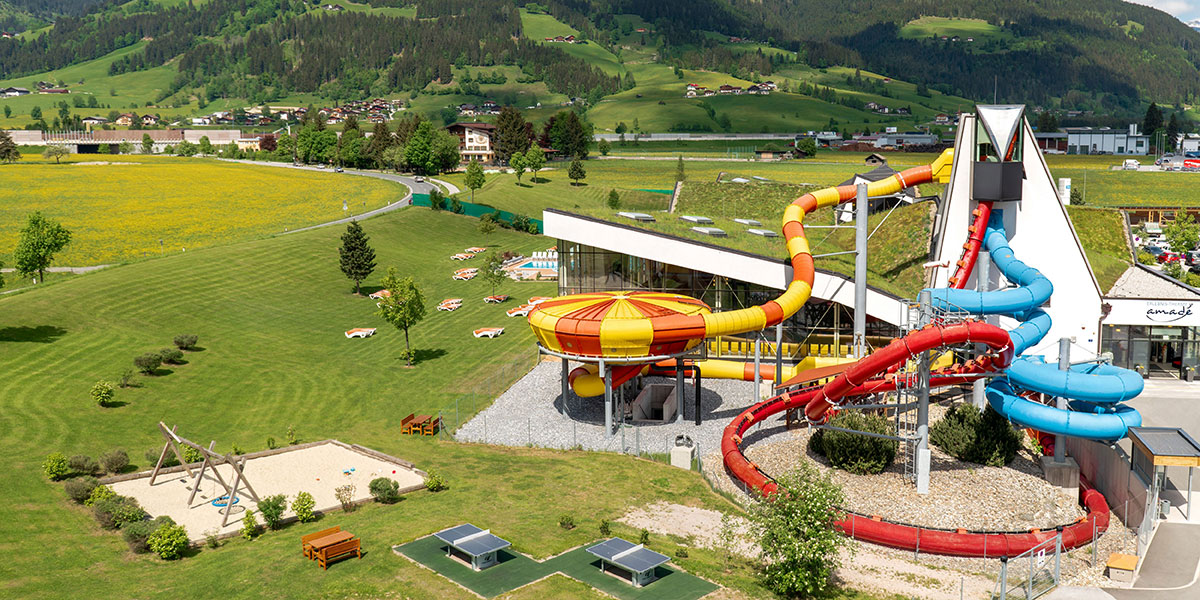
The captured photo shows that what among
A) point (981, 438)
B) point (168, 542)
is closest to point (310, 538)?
point (168, 542)

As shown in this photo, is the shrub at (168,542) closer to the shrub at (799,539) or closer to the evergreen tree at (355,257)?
the shrub at (799,539)

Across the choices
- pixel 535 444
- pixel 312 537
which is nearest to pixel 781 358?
pixel 535 444

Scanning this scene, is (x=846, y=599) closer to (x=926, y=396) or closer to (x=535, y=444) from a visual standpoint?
(x=926, y=396)

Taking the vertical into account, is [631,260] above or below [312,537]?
above

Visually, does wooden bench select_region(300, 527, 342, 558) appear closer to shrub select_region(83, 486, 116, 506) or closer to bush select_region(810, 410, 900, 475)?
shrub select_region(83, 486, 116, 506)

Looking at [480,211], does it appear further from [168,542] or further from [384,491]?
[168,542]
